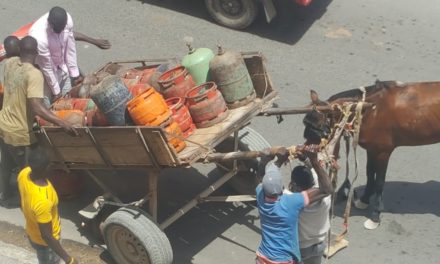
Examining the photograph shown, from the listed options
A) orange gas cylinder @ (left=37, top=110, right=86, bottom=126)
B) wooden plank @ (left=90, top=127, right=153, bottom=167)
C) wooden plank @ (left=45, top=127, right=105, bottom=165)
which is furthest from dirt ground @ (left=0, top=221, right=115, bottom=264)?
orange gas cylinder @ (left=37, top=110, right=86, bottom=126)

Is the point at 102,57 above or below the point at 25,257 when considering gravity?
above

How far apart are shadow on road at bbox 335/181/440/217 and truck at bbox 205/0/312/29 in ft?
12.7

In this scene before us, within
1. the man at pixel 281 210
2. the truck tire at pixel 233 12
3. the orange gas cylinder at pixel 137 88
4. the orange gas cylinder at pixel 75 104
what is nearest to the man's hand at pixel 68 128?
the orange gas cylinder at pixel 75 104

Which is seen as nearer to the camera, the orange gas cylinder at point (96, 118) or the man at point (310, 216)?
the man at point (310, 216)

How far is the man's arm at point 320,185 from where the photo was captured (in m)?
A: 5.74

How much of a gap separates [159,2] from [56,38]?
4524mm

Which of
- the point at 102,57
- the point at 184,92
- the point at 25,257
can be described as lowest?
the point at 25,257

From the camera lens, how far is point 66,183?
8.12 metres

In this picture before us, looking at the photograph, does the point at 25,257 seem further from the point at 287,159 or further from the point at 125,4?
the point at 125,4

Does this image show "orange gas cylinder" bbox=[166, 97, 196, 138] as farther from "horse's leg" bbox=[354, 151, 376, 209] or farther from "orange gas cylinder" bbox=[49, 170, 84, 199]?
"horse's leg" bbox=[354, 151, 376, 209]

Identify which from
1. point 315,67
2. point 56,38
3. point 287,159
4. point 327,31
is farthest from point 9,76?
point 327,31

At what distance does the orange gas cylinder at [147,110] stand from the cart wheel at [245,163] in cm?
135

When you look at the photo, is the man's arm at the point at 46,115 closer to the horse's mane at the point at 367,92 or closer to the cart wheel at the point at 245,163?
the cart wheel at the point at 245,163

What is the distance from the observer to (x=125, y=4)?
12.3 meters
